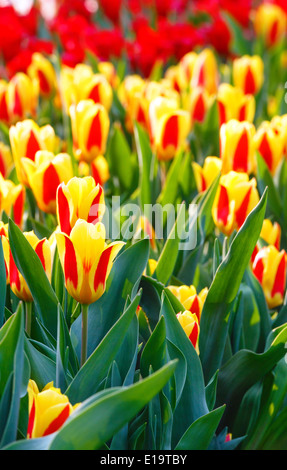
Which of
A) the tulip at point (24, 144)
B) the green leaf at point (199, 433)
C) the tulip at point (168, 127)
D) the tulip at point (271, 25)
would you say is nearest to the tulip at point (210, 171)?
the tulip at point (168, 127)

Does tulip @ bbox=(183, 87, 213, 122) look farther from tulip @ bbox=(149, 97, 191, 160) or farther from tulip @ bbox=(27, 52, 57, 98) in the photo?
tulip @ bbox=(27, 52, 57, 98)

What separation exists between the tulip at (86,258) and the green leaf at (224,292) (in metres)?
0.21

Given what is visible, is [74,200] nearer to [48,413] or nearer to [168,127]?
[48,413]

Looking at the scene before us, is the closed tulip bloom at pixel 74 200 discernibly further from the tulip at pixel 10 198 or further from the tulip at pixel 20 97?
the tulip at pixel 20 97

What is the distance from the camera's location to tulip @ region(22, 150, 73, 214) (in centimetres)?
127

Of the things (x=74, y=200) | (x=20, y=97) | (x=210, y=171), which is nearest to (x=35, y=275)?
(x=74, y=200)

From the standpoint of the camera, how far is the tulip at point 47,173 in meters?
1.27

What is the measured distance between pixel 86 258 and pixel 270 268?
449 millimetres

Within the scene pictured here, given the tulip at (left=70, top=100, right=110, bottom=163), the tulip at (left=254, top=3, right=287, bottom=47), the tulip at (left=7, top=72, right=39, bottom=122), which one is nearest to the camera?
the tulip at (left=70, top=100, right=110, bottom=163)

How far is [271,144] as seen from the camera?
155 centimetres

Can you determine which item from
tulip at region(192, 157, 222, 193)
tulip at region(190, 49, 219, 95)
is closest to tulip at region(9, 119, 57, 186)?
tulip at region(192, 157, 222, 193)

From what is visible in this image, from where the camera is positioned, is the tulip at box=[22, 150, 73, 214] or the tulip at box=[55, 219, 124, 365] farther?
the tulip at box=[22, 150, 73, 214]

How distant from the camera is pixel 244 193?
4.08 ft

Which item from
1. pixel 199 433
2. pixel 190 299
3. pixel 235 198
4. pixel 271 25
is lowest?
pixel 199 433
